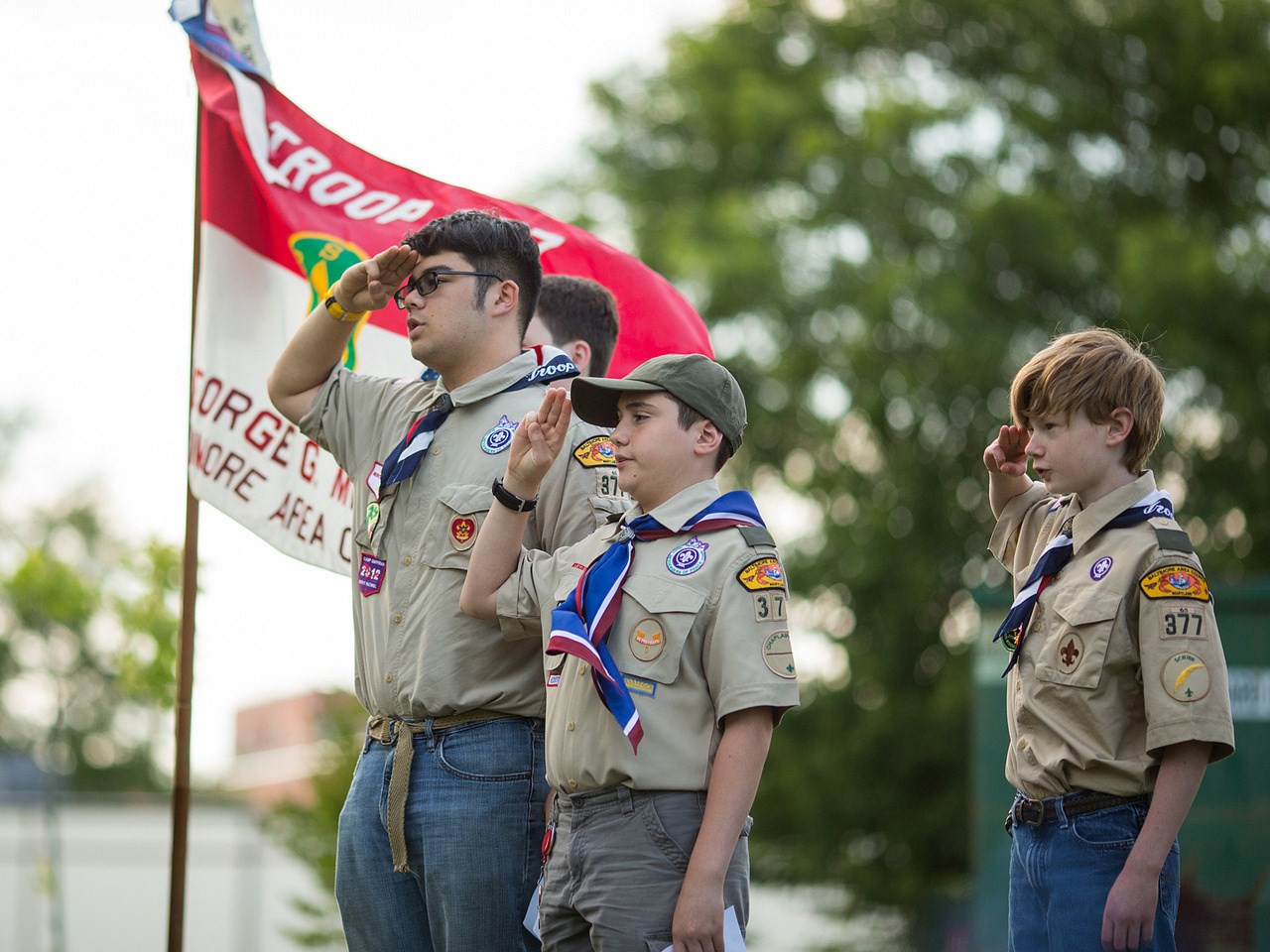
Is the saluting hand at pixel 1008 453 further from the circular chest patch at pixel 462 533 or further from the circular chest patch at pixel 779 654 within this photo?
the circular chest patch at pixel 462 533

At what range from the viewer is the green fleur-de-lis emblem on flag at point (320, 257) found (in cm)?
475

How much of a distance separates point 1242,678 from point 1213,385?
5.61m

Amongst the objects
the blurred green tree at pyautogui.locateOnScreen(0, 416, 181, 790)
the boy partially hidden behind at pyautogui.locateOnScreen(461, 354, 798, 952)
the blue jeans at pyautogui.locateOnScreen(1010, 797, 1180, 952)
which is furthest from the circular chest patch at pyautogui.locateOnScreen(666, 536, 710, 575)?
the blurred green tree at pyautogui.locateOnScreen(0, 416, 181, 790)

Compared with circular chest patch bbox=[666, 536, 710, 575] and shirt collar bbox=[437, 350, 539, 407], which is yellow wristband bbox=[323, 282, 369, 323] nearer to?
shirt collar bbox=[437, 350, 539, 407]

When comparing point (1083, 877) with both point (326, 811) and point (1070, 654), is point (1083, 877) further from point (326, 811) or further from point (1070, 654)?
point (326, 811)

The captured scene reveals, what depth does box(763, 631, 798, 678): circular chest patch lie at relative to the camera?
3.04 meters

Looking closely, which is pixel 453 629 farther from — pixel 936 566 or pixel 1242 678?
pixel 936 566

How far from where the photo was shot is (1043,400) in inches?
129

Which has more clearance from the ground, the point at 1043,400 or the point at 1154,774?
the point at 1043,400

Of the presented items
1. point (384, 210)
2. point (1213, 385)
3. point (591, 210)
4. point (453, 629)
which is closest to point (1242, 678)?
point (1213, 385)

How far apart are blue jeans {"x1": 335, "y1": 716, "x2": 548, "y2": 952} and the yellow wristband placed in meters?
0.98

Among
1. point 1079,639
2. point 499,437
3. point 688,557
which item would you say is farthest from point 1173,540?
point 499,437

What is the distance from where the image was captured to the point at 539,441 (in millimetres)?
3227

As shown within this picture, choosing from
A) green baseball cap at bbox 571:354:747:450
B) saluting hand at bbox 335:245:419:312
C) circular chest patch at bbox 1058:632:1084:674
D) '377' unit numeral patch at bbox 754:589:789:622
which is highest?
saluting hand at bbox 335:245:419:312
